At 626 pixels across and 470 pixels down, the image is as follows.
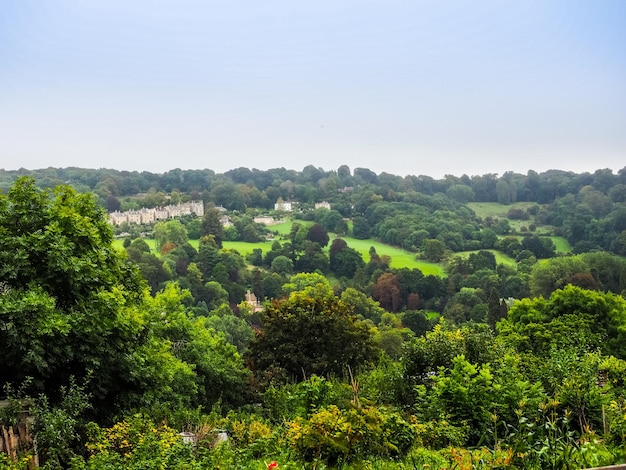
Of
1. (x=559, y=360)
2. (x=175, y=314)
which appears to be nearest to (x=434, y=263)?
(x=175, y=314)

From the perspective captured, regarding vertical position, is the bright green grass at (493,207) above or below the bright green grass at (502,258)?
above

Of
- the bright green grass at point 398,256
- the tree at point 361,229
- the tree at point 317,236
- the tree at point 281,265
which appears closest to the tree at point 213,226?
the tree at point 281,265

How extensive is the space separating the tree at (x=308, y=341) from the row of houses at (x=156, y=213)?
2559 inches

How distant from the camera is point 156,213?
83.9 metres

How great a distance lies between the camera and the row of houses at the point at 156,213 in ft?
259

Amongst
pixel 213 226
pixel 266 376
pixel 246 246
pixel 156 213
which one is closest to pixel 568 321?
pixel 266 376

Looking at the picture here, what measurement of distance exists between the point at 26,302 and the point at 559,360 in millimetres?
7354

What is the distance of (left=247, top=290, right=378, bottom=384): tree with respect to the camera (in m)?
14.4

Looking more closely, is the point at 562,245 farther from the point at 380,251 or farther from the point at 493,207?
the point at 493,207

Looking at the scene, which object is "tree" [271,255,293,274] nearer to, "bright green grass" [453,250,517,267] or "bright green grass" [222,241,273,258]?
"bright green grass" [222,241,273,258]

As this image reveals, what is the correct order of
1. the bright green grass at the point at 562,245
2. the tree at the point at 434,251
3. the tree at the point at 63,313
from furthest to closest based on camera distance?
1. the bright green grass at the point at 562,245
2. the tree at the point at 434,251
3. the tree at the point at 63,313

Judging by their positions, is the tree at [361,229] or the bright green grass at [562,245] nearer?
the bright green grass at [562,245]

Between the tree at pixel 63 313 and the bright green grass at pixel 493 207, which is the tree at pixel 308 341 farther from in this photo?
the bright green grass at pixel 493 207

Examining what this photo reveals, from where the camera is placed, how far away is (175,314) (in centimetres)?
1398
